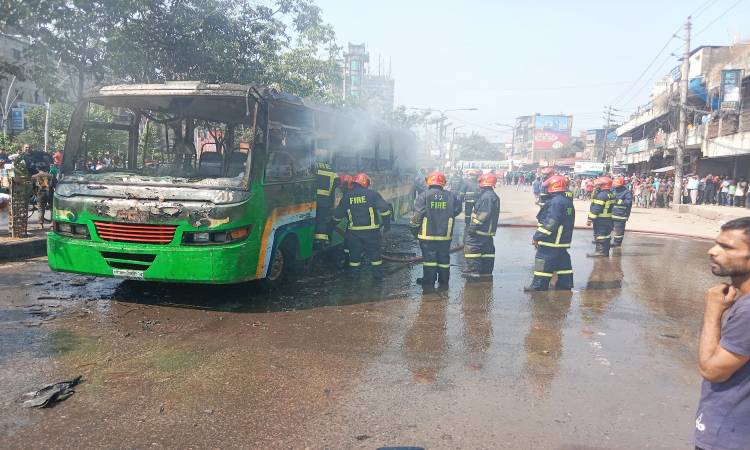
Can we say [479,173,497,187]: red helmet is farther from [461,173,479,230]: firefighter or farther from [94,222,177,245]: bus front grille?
[94,222,177,245]: bus front grille

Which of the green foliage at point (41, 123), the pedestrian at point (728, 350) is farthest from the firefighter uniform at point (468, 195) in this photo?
the green foliage at point (41, 123)

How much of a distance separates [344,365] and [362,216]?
11.3 feet

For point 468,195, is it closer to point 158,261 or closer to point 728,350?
point 158,261

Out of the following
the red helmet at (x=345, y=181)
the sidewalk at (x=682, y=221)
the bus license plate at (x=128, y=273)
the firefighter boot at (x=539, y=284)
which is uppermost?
the red helmet at (x=345, y=181)

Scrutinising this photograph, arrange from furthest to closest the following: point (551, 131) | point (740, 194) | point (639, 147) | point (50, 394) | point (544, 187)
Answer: point (551, 131) → point (639, 147) → point (740, 194) → point (544, 187) → point (50, 394)

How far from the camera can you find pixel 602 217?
36.4 ft

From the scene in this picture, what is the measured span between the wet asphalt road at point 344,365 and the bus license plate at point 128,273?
429 millimetres

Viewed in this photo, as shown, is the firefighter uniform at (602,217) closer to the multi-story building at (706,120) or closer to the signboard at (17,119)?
the multi-story building at (706,120)

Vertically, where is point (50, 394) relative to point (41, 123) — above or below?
below

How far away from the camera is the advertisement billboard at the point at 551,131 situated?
10012 centimetres

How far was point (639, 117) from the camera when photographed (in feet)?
147

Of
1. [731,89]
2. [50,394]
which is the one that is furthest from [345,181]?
[731,89]

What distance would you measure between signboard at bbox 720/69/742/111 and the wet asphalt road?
66.9 ft

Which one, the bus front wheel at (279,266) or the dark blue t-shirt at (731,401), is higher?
the dark blue t-shirt at (731,401)
